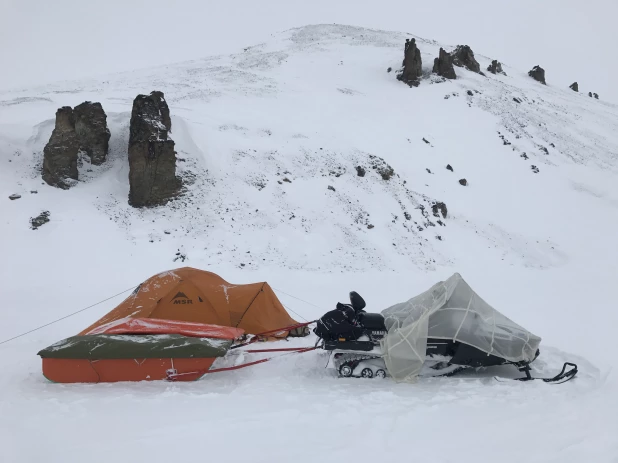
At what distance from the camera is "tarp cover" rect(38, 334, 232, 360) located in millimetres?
6641

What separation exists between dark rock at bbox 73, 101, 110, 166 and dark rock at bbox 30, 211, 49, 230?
11.8 feet

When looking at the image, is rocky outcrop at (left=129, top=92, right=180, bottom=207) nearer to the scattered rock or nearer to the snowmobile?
the scattered rock

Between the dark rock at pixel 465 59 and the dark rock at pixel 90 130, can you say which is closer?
the dark rock at pixel 90 130

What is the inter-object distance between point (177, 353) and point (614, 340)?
8939mm

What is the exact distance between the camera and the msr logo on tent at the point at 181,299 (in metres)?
8.84

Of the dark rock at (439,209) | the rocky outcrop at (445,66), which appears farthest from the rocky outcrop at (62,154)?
the rocky outcrop at (445,66)

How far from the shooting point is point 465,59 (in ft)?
134

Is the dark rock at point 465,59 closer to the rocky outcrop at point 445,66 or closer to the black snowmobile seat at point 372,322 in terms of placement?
the rocky outcrop at point 445,66

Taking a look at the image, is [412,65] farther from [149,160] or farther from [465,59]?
[149,160]

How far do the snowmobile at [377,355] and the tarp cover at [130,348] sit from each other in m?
2.02

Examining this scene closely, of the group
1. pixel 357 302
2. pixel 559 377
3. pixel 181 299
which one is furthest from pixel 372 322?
pixel 181 299

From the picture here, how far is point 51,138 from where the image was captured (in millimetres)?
16344

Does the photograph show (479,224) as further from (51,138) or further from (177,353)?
(51,138)

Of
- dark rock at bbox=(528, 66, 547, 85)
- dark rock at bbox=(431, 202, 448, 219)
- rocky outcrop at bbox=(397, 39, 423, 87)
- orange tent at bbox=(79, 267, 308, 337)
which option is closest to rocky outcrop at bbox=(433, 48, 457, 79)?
rocky outcrop at bbox=(397, 39, 423, 87)
